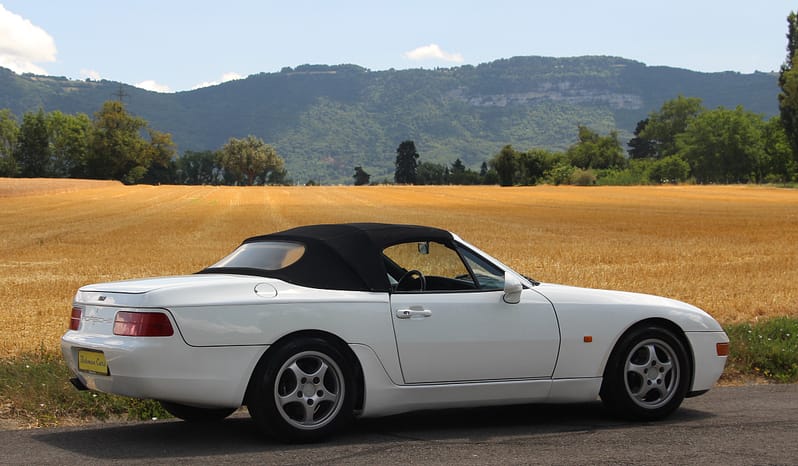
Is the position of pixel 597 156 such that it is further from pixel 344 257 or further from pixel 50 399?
pixel 344 257

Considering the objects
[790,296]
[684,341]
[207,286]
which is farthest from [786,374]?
[790,296]

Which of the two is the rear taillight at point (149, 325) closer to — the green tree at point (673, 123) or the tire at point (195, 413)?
the tire at point (195, 413)

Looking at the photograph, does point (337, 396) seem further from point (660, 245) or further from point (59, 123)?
point (59, 123)

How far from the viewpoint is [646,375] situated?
7512 mm

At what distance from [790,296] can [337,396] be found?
11648 mm

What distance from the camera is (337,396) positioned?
6.54m

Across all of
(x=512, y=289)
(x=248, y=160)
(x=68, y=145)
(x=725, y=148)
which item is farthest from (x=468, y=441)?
(x=248, y=160)

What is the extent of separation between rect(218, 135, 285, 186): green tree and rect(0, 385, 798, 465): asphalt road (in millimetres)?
181122

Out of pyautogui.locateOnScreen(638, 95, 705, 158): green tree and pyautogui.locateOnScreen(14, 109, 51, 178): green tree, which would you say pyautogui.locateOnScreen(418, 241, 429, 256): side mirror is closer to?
pyautogui.locateOnScreen(14, 109, 51, 178): green tree

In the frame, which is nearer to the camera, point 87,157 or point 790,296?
point 790,296

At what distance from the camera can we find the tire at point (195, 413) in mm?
7195

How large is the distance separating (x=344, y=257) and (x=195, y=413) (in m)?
1.53

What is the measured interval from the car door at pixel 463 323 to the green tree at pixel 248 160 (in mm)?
181170

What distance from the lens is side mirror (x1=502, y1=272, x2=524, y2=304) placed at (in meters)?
7.02
